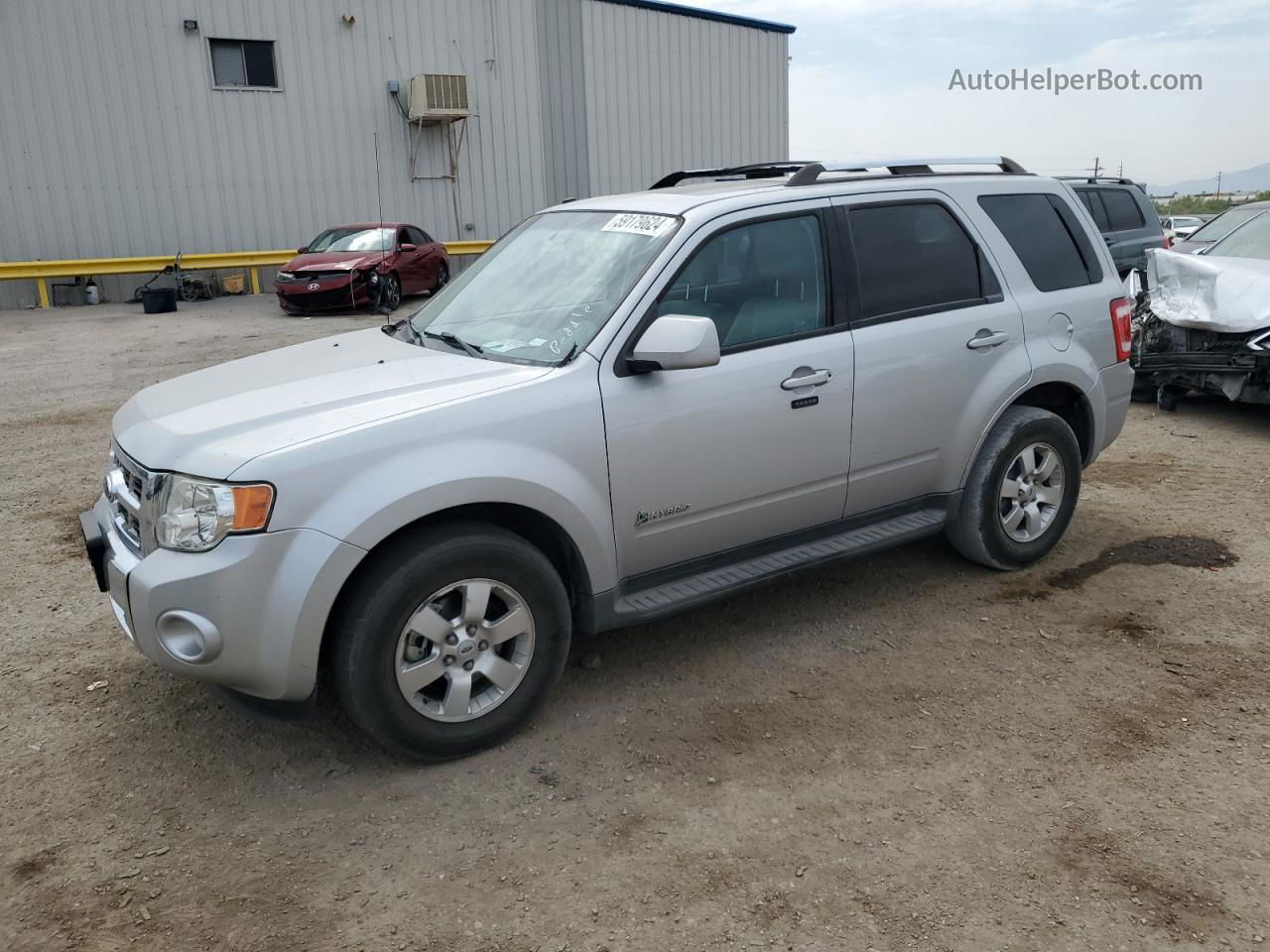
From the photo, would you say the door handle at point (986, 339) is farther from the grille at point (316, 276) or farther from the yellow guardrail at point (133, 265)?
the yellow guardrail at point (133, 265)

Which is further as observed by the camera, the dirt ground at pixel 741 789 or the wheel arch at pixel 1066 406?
the wheel arch at pixel 1066 406

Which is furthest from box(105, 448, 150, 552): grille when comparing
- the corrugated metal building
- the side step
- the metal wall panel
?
the metal wall panel

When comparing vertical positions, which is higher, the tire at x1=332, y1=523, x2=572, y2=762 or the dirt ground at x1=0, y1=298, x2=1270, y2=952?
the tire at x1=332, y1=523, x2=572, y2=762

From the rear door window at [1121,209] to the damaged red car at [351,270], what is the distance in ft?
32.7

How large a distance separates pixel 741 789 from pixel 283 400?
1977 mm

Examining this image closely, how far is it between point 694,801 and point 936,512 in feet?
6.70

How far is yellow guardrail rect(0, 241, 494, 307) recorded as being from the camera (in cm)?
1992

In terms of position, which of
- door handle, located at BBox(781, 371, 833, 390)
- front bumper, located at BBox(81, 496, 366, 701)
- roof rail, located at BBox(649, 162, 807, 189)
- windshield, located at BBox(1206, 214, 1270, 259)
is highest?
roof rail, located at BBox(649, 162, 807, 189)

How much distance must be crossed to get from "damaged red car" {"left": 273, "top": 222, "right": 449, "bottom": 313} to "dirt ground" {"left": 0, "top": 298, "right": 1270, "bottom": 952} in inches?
477

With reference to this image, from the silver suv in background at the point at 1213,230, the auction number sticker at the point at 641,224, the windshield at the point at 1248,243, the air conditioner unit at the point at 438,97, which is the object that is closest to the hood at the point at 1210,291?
the windshield at the point at 1248,243

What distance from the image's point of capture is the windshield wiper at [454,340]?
12.8ft

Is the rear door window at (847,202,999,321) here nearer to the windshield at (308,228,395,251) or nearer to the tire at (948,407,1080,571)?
the tire at (948,407,1080,571)

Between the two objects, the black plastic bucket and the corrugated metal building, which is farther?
the corrugated metal building

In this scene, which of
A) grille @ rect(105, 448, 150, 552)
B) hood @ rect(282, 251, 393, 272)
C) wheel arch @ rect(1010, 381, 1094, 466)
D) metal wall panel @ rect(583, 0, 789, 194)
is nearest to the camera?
grille @ rect(105, 448, 150, 552)
